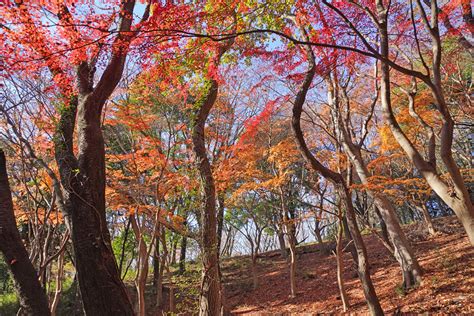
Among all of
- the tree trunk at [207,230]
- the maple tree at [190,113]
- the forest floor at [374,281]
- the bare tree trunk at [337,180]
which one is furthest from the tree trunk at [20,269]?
the forest floor at [374,281]

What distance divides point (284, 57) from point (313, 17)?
0.97m

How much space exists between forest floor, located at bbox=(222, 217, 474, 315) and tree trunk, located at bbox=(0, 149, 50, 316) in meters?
6.29

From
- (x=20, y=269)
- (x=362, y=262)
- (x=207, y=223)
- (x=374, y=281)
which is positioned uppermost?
(x=207, y=223)

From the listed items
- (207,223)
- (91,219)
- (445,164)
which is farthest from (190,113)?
(445,164)

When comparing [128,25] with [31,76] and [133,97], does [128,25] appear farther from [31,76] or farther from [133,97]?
[133,97]

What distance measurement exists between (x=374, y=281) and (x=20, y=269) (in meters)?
9.22

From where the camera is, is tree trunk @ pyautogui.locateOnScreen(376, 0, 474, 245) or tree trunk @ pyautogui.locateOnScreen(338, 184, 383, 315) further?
tree trunk @ pyautogui.locateOnScreen(338, 184, 383, 315)

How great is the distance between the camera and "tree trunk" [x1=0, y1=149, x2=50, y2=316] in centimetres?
333

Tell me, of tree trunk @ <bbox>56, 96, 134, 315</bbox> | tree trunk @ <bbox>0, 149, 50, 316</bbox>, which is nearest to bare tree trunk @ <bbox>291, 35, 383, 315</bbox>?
tree trunk @ <bbox>56, 96, 134, 315</bbox>

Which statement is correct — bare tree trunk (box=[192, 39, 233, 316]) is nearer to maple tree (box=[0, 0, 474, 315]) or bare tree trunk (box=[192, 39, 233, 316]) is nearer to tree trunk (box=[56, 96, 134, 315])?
maple tree (box=[0, 0, 474, 315])

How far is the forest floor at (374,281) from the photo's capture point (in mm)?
6199

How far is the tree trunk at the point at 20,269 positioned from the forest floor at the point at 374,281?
629cm

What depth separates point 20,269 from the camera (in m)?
3.35

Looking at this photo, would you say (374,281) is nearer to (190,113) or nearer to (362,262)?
(362,262)
